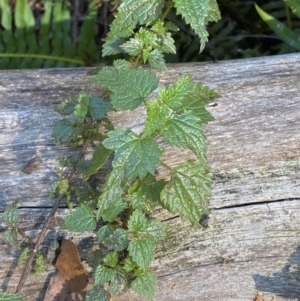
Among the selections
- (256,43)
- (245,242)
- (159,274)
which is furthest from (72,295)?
(256,43)

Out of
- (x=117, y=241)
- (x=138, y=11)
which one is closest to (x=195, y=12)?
(x=138, y=11)

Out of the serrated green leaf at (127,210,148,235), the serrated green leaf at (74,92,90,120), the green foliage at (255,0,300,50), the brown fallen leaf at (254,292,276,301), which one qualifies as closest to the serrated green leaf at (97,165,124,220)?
the serrated green leaf at (127,210,148,235)

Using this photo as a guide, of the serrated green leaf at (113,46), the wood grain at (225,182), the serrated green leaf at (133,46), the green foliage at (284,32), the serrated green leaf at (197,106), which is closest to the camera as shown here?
the serrated green leaf at (197,106)

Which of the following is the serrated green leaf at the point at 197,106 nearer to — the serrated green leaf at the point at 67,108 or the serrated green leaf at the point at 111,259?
the serrated green leaf at the point at 67,108

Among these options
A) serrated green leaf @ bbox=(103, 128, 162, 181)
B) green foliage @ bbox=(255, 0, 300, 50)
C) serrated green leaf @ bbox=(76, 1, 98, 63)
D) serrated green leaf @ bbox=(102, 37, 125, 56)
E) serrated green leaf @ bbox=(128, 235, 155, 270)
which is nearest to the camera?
serrated green leaf @ bbox=(103, 128, 162, 181)

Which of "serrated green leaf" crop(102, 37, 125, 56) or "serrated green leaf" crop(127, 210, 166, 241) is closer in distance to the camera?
"serrated green leaf" crop(127, 210, 166, 241)

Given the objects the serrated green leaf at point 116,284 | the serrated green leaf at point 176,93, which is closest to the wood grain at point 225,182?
the serrated green leaf at point 116,284

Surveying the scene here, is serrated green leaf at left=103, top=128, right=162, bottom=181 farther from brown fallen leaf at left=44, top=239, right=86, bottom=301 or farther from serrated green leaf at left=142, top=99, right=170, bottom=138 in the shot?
brown fallen leaf at left=44, top=239, right=86, bottom=301
